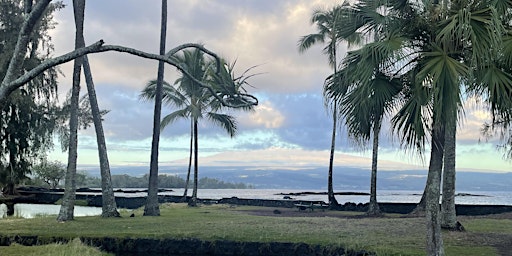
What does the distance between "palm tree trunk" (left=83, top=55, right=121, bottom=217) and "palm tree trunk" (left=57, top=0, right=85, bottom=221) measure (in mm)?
1068

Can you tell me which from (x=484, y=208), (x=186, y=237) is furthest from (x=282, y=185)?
(x=186, y=237)

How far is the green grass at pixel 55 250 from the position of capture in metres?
13.7

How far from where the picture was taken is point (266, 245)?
49.4ft

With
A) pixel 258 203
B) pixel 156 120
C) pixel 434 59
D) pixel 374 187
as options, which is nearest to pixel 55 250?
pixel 434 59

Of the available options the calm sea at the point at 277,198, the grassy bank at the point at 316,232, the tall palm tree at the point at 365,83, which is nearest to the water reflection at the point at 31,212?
the calm sea at the point at 277,198

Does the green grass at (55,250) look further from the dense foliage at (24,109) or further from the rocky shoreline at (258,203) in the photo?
the rocky shoreline at (258,203)

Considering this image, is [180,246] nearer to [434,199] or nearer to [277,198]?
[434,199]

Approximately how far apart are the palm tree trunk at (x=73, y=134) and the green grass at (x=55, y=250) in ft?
24.0

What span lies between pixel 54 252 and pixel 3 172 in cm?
1898

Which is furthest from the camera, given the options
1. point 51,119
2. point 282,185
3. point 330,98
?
point 282,185

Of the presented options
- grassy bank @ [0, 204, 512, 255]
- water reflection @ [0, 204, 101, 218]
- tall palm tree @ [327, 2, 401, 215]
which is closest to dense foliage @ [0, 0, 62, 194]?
water reflection @ [0, 204, 101, 218]

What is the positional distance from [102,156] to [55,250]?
11782 mm

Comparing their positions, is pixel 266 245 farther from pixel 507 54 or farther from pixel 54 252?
pixel 507 54

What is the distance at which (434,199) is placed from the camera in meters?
11.8
